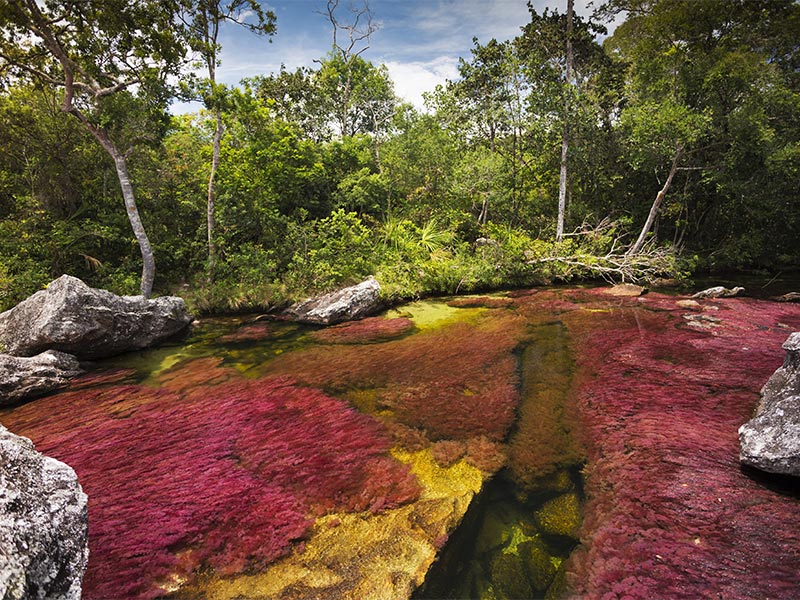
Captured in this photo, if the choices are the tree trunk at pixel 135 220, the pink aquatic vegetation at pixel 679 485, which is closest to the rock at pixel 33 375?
the tree trunk at pixel 135 220

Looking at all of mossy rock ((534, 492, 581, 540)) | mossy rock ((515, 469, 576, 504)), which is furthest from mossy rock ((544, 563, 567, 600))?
mossy rock ((515, 469, 576, 504))

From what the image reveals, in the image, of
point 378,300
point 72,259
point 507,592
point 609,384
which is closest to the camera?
point 507,592

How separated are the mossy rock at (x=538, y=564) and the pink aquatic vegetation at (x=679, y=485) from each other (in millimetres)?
172

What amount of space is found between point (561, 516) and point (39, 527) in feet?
11.8

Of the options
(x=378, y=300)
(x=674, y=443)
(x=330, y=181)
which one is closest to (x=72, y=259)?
(x=330, y=181)

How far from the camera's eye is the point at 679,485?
10.0ft

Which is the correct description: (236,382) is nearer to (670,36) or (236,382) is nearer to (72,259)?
(72,259)

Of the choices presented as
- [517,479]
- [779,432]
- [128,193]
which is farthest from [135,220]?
[779,432]

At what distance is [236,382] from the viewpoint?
599 cm

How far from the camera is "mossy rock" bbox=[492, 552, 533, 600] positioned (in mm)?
2387

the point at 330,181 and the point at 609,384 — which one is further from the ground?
the point at 330,181

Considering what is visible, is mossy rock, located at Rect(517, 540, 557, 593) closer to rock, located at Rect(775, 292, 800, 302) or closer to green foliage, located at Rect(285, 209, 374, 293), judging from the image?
green foliage, located at Rect(285, 209, 374, 293)

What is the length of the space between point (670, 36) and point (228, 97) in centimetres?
1718

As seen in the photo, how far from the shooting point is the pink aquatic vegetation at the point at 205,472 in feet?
8.42
